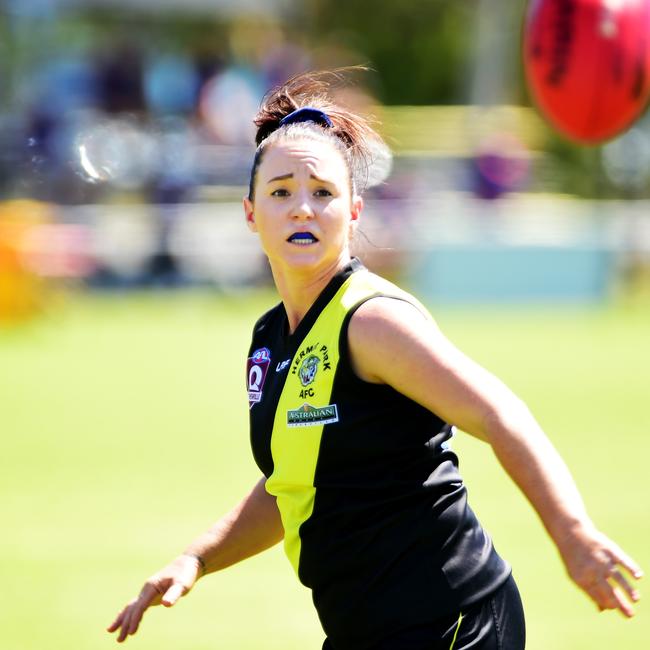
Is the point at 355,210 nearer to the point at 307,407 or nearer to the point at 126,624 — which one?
the point at 307,407

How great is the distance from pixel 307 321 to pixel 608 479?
555cm

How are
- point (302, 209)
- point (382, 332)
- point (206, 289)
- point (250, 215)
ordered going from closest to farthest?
1. point (382, 332)
2. point (302, 209)
3. point (250, 215)
4. point (206, 289)

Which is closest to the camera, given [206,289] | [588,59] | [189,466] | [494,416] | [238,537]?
[494,416]

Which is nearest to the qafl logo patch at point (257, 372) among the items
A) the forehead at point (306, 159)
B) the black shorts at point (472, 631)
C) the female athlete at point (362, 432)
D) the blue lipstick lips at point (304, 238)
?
the female athlete at point (362, 432)

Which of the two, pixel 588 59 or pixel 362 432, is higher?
pixel 588 59

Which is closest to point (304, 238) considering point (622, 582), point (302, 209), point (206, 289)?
point (302, 209)

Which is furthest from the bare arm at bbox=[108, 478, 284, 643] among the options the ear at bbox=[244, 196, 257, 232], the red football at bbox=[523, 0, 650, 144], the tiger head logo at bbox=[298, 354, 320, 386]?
the red football at bbox=[523, 0, 650, 144]

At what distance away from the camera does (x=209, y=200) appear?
19.3m

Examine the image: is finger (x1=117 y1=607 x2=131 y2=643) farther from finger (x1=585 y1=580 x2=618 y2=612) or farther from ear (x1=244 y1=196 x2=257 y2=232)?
finger (x1=585 y1=580 x2=618 y2=612)

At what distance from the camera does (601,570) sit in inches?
105

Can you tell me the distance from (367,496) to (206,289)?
15.3m

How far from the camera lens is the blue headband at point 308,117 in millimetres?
3424

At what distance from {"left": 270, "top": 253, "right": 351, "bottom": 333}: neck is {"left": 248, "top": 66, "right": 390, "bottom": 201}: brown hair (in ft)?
0.74

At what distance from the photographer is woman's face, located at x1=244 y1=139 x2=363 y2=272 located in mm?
3254
